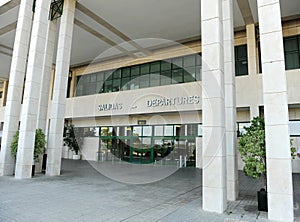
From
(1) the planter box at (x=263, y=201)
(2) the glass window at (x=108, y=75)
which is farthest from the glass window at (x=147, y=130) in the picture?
(1) the planter box at (x=263, y=201)

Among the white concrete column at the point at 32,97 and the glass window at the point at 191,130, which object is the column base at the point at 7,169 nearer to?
the white concrete column at the point at 32,97

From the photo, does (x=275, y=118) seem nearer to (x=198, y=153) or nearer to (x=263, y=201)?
(x=263, y=201)

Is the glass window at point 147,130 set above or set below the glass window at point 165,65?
below

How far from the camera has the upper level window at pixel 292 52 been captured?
45.7 ft

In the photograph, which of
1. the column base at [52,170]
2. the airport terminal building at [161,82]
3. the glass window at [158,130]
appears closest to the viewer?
the airport terminal building at [161,82]

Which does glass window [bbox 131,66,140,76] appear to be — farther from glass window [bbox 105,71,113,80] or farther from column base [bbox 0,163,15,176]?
column base [bbox 0,163,15,176]

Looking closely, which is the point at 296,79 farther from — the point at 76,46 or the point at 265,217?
the point at 76,46

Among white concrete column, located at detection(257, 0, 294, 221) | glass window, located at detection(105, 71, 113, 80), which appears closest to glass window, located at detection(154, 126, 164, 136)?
glass window, located at detection(105, 71, 113, 80)

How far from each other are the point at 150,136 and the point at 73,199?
41.3 ft

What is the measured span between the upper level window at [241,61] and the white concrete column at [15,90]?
12383mm

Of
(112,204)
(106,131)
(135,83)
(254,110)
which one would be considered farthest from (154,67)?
(112,204)

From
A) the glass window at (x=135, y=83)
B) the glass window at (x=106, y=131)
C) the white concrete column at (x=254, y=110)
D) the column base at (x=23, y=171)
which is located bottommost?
the column base at (x=23, y=171)

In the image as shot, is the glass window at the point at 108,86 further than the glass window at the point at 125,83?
Yes

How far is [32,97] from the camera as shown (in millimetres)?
10164
